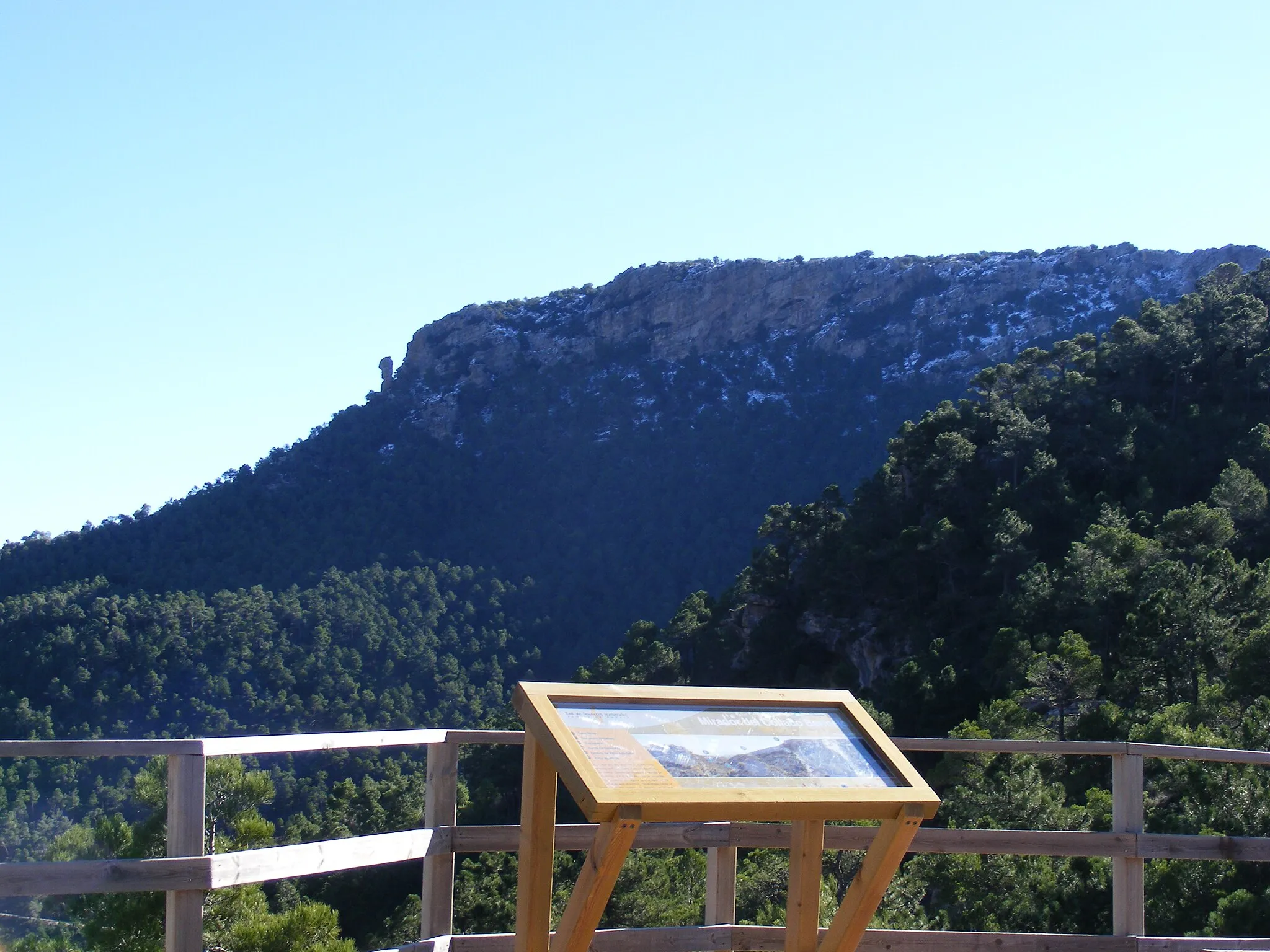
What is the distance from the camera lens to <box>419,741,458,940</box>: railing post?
3.70m

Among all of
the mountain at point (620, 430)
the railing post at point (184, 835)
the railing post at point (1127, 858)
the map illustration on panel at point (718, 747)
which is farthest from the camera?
the mountain at point (620, 430)

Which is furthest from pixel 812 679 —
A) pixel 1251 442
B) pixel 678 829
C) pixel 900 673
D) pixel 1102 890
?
pixel 678 829

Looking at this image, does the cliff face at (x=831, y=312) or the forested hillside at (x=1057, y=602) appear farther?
the cliff face at (x=831, y=312)

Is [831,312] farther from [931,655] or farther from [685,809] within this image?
[685,809]

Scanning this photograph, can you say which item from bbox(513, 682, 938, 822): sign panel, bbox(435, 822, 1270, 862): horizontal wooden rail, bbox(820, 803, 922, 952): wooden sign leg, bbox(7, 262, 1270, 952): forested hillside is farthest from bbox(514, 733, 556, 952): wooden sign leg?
bbox(7, 262, 1270, 952): forested hillside

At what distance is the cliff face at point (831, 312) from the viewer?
99.6m

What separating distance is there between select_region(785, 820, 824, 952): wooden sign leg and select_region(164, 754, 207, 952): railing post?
5.08ft

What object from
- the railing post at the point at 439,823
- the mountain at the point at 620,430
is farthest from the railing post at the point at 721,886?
the mountain at the point at 620,430

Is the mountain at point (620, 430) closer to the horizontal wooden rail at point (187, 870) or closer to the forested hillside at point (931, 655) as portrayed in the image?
the forested hillside at point (931, 655)

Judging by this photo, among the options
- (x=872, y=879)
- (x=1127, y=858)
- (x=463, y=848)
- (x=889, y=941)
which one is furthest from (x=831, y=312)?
(x=872, y=879)

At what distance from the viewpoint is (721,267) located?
114062 millimetres

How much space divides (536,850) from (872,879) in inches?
34.4

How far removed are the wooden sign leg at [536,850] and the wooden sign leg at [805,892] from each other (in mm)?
699

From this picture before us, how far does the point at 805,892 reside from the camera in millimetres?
3338
